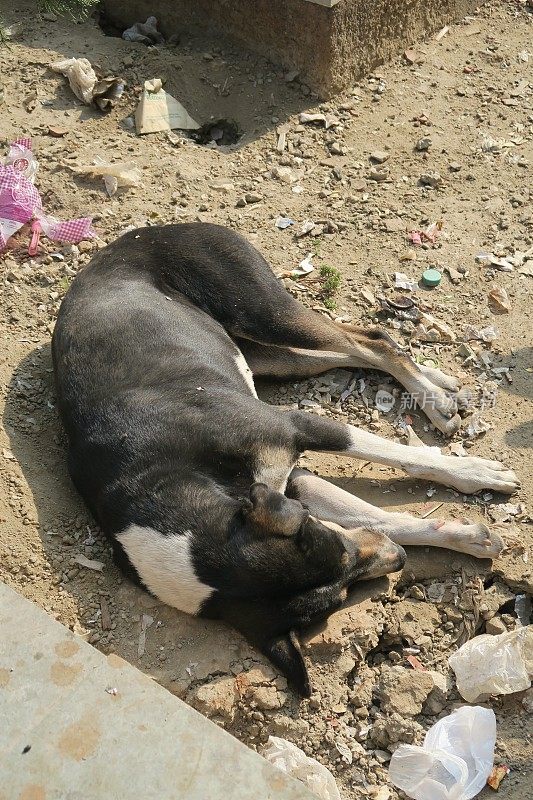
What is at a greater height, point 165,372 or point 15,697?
point 165,372

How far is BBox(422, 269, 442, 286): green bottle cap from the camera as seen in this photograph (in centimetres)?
557

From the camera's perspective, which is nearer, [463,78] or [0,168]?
[0,168]

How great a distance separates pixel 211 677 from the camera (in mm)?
3824

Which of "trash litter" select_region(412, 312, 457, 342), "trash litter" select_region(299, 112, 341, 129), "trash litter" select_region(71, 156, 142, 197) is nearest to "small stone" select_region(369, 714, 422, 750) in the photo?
"trash litter" select_region(412, 312, 457, 342)

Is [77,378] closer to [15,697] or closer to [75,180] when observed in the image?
[15,697]

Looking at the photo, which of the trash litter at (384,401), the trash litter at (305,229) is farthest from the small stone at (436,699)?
the trash litter at (305,229)

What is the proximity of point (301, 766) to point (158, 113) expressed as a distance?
15.2 feet

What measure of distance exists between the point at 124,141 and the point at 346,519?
3444mm

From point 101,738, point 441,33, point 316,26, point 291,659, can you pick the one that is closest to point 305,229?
point 316,26

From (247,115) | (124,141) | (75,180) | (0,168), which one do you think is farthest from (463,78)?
(0,168)

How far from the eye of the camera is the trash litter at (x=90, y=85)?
21.7 feet

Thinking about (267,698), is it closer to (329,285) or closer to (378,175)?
(329,285)

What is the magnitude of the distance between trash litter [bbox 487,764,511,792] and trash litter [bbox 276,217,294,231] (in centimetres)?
356

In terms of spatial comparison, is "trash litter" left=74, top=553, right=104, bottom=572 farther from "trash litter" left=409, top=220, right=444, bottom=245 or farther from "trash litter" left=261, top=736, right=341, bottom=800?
"trash litter" left=409, top=220, right=444, bottom=245
